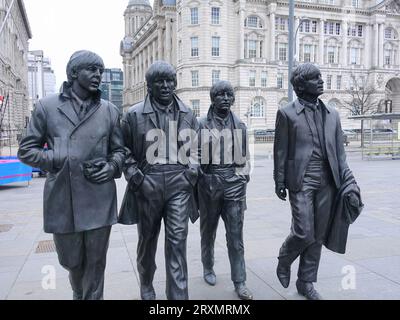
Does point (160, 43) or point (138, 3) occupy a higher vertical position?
point (138, 3)

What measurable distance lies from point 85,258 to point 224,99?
2.10m

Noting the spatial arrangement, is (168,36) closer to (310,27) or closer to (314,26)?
(310,27)

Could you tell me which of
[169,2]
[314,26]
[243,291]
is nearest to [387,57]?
[314,26]

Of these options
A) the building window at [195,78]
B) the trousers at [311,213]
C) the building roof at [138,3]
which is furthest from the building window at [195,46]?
the building roof at [138,3]

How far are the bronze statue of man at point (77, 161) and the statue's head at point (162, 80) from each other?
547 millimetres

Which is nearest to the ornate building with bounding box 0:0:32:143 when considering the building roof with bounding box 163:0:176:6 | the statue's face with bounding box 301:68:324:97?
the building roof with bounding box 163:0:176:6

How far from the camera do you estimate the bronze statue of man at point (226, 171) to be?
4.34 meters

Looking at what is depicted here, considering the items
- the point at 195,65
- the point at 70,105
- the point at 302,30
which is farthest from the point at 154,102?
the point at 302,30

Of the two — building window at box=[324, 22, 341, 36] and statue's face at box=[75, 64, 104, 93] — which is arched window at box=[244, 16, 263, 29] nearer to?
building window at box=[324, 22, 341, 36]

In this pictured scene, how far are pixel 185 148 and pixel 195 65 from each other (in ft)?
179

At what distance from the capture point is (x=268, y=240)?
633 centimetres

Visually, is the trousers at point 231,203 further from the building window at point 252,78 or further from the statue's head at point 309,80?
the building window at point 252,78

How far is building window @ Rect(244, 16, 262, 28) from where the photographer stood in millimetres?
59000

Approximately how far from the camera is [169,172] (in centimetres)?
365
